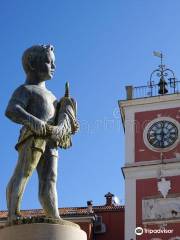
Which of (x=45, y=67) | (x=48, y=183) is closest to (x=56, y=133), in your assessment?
(x=48, y=183)

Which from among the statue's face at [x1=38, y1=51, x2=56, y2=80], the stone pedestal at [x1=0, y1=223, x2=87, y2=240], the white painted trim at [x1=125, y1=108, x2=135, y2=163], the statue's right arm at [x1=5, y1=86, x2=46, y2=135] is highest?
the white painted trim at [x1=125, y1=108, x2=135, y2=163]

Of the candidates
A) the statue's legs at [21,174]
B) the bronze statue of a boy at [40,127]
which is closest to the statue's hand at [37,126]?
the bronze statue of a boy at [40,127]

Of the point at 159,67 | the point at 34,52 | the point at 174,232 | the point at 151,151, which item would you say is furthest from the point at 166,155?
the point at 34,52

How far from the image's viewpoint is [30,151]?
6516mm

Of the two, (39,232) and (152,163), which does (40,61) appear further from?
(152,163)

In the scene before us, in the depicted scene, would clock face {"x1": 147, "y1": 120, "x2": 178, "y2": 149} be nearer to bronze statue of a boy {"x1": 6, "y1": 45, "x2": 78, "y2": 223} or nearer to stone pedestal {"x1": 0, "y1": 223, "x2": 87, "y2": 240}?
bronze statue of a boy {"x1": 6, "y1": 45, "x2": 78, "y2": 223}

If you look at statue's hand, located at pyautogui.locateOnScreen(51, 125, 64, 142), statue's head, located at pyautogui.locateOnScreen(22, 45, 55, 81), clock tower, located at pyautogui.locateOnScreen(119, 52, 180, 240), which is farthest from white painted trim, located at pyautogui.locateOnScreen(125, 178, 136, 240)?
statue's hand, located at pyautogui.locateOnScreen(51, 125, 64, 142)

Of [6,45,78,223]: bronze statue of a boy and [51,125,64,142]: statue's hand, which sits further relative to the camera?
[51,125,64,142]: statue's hand

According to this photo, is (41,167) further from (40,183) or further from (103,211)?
(103,211)

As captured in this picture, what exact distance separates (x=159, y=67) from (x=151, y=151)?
596 centimetres

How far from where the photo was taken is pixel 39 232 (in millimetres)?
5934

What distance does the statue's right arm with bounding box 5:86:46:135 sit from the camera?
21.3 feet

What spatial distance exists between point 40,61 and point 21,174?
136 cm

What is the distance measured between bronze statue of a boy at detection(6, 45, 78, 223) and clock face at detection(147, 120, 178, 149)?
913 inches
